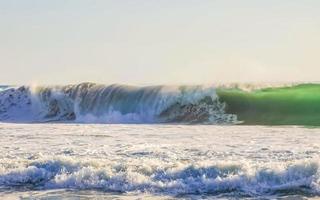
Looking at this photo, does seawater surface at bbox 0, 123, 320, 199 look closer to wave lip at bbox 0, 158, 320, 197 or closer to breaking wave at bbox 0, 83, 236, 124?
wave lip at bbox 0, 158, 320, 197

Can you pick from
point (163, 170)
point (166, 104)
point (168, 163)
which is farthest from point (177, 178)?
point (166, 104)

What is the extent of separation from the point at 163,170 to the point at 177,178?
32 cm

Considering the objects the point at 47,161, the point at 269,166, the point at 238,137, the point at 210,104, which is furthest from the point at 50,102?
the point at 269,166

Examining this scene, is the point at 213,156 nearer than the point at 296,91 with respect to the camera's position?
Yes

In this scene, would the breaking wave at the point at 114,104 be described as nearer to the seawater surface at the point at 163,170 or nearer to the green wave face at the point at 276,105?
the green wave face at the point at 276,105

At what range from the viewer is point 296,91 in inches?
956

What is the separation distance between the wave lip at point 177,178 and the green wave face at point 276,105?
10.4 metres

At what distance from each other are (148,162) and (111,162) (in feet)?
1.85

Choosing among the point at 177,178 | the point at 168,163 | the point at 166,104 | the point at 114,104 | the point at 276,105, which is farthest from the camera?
the point at 114,104

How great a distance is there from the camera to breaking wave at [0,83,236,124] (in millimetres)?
22297

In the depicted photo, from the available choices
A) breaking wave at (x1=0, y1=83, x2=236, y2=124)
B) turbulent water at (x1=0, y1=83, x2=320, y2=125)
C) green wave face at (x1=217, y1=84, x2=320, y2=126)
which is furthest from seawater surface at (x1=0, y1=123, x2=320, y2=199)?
breaking wave at (x1=0, y1=83, x2=236, y2=124)

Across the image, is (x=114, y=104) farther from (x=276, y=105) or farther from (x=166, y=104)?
(x=276, y=105)

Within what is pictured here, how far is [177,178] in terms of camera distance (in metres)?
8.80

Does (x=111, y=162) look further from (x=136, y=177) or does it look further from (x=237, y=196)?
(x=237, y=196)
